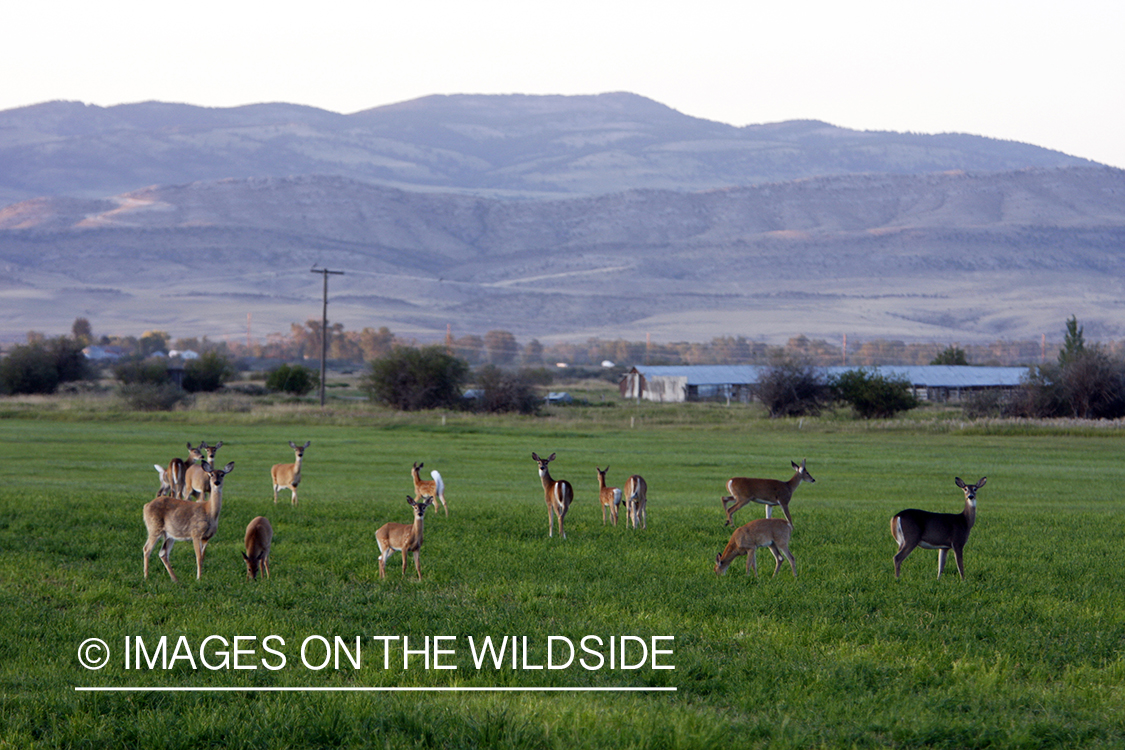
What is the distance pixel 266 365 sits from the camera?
16775 cm

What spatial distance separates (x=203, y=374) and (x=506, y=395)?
3696cm

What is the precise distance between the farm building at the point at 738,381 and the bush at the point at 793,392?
3144cm

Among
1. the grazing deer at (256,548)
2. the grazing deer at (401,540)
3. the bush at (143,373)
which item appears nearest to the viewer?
the grazing deer at (256,548)

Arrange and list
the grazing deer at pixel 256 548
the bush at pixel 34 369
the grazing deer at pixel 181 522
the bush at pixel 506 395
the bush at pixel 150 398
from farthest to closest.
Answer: the bush at pixel 34 369
the bush at pixel 506 395
the bush at pixel 150 398
the grazing deer at pixel 256 548
the grazing deer at pixel 181 522

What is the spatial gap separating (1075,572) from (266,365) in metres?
161

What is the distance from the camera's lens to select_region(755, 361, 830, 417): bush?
81.6 meters

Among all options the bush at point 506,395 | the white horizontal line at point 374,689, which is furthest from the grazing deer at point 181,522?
the bush at point 506,395

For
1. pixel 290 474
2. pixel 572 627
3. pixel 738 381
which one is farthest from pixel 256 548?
pixel 738 381

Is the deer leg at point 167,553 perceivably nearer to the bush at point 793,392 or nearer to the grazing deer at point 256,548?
the grazing deer at point 256,548

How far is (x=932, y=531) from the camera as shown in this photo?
15039 millimetres

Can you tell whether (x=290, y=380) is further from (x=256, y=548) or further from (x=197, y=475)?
(x=256, y=548)

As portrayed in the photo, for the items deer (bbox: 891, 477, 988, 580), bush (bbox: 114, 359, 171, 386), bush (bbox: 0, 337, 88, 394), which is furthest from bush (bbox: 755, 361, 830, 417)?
deer (bbox: 891, 477, 988, 580)

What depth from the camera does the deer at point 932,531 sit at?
587 inches

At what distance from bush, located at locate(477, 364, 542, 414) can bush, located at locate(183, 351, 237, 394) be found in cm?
3339
